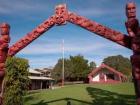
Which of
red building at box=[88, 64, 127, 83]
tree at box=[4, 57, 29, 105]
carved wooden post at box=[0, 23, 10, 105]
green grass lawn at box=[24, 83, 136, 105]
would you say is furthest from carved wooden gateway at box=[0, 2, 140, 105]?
red building at box=[88, 64, 127, 83]

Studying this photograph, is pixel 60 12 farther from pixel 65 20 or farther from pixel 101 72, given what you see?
pixel 101 72

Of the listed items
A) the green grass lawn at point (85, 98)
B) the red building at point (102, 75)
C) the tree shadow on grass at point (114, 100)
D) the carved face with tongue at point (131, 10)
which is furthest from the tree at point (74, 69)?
the carved face with tongue at point (131, 10)

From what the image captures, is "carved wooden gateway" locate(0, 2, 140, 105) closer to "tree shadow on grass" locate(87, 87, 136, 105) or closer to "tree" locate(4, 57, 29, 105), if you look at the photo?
"tree" locate(4, 57, 29, 105)

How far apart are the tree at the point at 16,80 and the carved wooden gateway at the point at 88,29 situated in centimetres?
490

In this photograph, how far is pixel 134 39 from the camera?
6840 millimetres

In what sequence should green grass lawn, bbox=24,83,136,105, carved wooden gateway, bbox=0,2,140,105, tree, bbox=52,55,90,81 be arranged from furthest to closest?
tree, bbox=52,55,90,81
green grass lawn, bbox=24,83,136,105
carved wooden gateway, bbox=0,2,140,105

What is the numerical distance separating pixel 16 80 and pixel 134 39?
852cm

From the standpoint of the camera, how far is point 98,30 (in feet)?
25.6

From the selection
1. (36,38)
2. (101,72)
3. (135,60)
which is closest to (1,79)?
(36,38)

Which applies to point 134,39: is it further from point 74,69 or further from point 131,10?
point 74,69

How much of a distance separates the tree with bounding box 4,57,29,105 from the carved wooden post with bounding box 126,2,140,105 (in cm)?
802

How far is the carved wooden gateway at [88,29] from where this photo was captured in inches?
267

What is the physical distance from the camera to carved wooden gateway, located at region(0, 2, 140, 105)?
679cm

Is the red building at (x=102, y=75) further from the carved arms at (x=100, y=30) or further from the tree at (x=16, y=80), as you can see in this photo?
the carved arms at (x=100, y=30)
